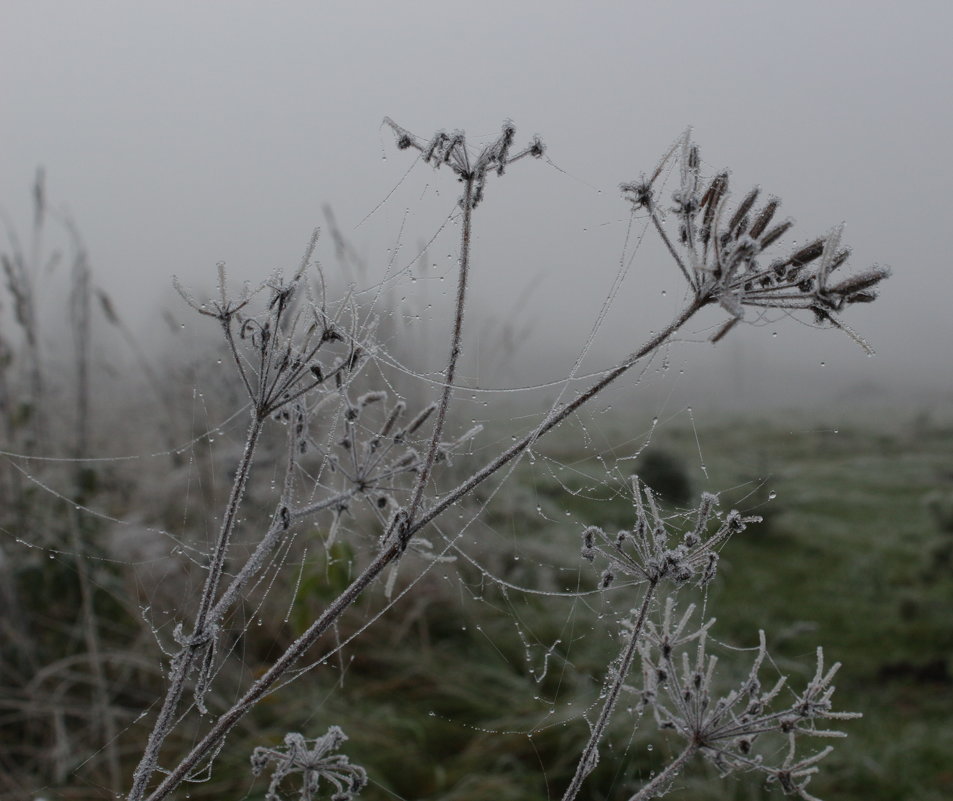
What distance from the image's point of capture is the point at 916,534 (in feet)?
25.4

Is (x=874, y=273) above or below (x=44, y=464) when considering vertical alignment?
above

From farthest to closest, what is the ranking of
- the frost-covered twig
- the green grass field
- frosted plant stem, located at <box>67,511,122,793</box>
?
1. the green grass field
2. frosted plant stem, located at <box>67,511,122,793</box>
3. the frost-covered twig

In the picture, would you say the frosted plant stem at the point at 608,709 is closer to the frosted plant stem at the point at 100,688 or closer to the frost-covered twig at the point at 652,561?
the frost-covered twig at the point at 652,561

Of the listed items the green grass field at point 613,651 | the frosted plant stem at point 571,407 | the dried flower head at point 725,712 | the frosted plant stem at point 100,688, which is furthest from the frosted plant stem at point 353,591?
the frosted plant stem at point 100,688

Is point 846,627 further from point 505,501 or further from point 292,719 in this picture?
point 292,719

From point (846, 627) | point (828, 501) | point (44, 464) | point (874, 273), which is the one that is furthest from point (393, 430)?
point (828, 501)

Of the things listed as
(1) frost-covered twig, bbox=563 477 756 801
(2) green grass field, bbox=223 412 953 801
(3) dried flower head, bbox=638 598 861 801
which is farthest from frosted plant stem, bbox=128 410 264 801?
(2) green grass field, bbox=223 412 953 801

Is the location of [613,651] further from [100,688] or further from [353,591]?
[353,591]

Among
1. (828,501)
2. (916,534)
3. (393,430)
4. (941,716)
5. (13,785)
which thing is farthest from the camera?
(828,501)

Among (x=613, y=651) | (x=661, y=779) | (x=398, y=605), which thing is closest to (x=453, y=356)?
(x=661, y=779)

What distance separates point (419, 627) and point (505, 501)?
5.23 feet

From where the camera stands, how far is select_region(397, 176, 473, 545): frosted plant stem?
0.94 m

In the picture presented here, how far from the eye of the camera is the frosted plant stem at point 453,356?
3.08 feet

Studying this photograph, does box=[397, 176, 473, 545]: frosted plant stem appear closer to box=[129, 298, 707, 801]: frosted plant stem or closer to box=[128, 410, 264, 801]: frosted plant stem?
box=[129, 298, 707, 801]: frosted plant stem
